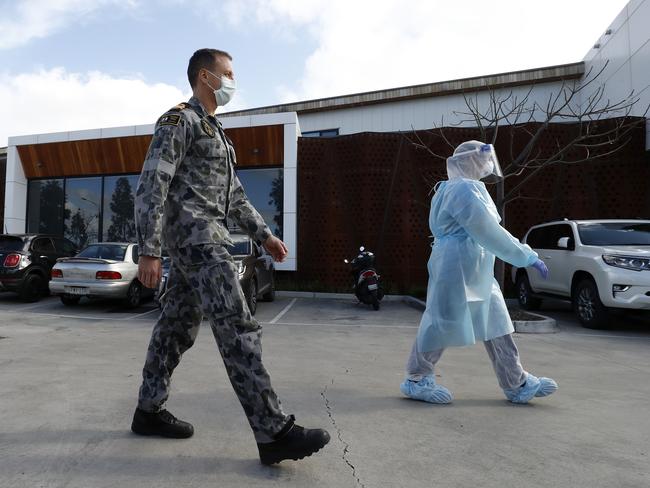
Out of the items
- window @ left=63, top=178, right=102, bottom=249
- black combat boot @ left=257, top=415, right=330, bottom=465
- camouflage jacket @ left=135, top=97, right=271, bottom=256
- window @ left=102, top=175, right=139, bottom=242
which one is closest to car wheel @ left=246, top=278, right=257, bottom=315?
camouflage jacket @ left=135, top=97, right=271, bottom=256

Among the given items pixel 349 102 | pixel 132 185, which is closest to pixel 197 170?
pixel 132 185

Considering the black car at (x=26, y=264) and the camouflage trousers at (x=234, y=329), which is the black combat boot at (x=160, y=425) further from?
the black car at (x=26, y=264)

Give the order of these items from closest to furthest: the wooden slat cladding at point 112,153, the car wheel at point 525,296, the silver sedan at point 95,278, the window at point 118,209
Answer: the silver sedan at point 95,278, the car wheel at point 525,296, the wooden slat cladding at point 112,153, the window at point 118,209

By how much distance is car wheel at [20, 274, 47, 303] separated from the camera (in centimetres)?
1059

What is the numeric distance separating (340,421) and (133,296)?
8026mm

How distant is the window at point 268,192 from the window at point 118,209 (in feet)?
13.7

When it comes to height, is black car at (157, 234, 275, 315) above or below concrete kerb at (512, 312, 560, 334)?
above

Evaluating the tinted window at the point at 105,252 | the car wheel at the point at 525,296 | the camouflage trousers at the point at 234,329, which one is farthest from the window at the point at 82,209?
the camouflage trousers at the point at 234,329

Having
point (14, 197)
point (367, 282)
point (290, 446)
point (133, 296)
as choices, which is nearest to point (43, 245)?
point (133, 296)

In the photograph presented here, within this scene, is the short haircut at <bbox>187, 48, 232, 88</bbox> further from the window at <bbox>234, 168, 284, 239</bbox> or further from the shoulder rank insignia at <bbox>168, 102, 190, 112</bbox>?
the window at <bbox>234, 168, 284, 239</bbox>

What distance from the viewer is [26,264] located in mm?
10734

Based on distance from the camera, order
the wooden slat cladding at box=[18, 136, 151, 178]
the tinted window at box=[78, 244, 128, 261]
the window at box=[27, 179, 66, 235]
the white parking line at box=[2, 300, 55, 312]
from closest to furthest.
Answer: the white parking line at box=[2, 300, 55, 312] < the tinted window at box=[78, 244, 128, 261] < the wooden slat cladding at box=[18, 136, 151, 178] < the window at box=[27, 179, 66, 235]

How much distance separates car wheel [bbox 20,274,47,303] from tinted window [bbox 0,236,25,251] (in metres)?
0.72

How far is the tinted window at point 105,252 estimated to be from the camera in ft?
33.2
